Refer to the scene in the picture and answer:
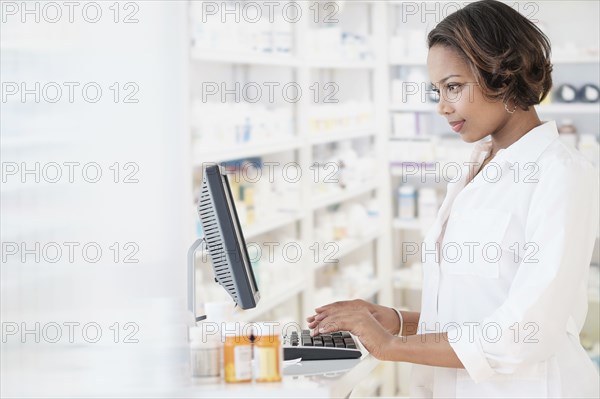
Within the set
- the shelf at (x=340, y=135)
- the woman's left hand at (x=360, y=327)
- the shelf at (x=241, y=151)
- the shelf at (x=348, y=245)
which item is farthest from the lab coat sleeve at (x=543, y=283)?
the shelf at (x=348, y=245)

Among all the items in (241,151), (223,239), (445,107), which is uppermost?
(445,107)

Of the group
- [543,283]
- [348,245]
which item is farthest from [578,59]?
[543,283]

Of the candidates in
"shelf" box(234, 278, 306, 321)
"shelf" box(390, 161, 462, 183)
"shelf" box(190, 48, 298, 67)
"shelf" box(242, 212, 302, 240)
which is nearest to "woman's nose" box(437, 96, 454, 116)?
"shelf" box(190, 48, 298, 67)

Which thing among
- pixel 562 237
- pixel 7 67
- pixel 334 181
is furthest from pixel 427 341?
pixel 334 181

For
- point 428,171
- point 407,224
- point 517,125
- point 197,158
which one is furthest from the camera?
point 407,224

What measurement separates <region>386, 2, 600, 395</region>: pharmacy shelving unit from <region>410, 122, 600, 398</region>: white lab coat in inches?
94.8

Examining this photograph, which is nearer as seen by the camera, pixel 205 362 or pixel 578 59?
pixel 205 362

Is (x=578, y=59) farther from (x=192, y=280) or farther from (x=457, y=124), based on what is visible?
(x=192, y=280)

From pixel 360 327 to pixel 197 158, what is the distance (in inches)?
62.7

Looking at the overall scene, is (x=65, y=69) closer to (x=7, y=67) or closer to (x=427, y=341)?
(x=7, y=67)

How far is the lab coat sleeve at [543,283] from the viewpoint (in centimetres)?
153

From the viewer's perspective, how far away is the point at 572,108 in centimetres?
436

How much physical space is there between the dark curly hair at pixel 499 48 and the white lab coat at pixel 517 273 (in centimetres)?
10

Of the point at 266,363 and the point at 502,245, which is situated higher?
the point at 502,245
